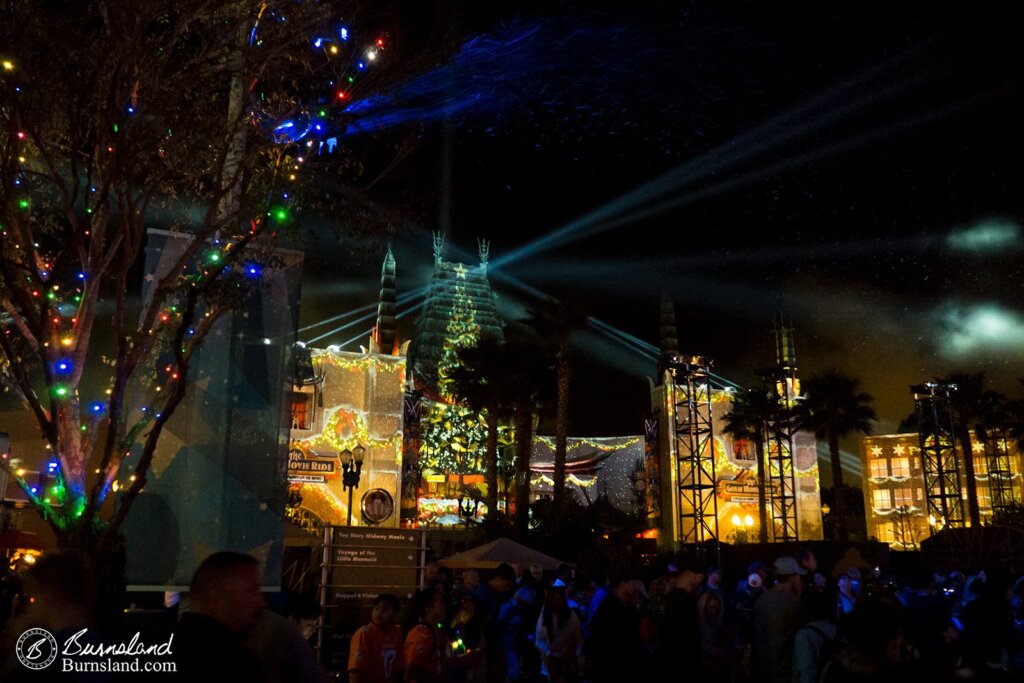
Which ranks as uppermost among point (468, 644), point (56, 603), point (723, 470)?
point (723, 470)

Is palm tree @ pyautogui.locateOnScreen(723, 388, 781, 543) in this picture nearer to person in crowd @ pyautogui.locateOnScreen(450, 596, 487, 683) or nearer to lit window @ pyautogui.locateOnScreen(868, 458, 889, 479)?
lit window @ pyautogui.locateOnScreen(868, 458, 889, 479)

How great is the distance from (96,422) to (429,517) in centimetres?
4040

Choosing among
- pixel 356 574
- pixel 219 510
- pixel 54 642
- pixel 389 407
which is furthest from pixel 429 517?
pixel 54 642

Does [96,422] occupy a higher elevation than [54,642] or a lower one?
higher

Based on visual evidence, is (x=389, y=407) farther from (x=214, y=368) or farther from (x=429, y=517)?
(x=214, y=368)

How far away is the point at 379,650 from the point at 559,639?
3130 millimetres

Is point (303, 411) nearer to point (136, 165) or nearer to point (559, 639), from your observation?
point (136, 165)

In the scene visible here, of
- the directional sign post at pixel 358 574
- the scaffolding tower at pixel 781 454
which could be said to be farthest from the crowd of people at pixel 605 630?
the scaffolding tower at pixel 781 454

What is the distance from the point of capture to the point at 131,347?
9.48 metres

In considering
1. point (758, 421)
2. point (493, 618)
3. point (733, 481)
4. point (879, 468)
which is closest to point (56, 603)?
point (493, 618)

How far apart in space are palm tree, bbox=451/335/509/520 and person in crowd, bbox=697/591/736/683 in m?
30.5

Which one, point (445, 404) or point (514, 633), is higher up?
point (445, 404)

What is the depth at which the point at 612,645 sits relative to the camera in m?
7.33
